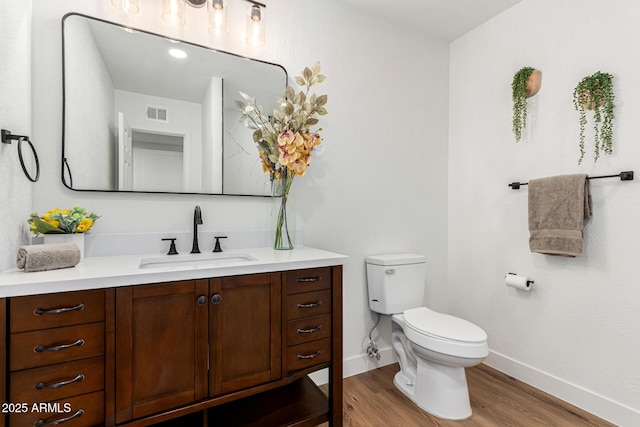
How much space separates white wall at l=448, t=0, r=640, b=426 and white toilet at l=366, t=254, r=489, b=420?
0.57 m

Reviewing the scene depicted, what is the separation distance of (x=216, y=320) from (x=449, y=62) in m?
2.64

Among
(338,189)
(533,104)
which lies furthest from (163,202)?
(533,104)

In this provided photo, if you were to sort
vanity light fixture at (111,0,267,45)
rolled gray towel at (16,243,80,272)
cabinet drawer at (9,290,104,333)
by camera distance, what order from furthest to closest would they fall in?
vanity light fixture at (111,0,267,45)
rolled gray towel at (16,243,80,272)
cabinet drawer at (9,290,104,333)

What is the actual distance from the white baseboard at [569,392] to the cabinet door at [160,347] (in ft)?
6.61

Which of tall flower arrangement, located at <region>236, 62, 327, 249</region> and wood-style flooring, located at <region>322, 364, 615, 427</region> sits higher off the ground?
tall flower arrangement, located at <region>236, 62, 327, 249</region>

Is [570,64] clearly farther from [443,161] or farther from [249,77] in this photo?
[249,77]

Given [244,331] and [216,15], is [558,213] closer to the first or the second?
[244,331]

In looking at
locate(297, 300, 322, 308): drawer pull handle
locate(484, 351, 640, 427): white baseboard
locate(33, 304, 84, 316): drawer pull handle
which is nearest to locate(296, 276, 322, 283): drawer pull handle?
locate(297, 300, 322, 308): drawer pull handle

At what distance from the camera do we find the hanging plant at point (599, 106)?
5.36 ft

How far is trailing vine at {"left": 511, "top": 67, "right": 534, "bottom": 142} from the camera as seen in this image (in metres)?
2.00


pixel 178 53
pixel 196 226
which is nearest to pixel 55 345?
pixel 196 226

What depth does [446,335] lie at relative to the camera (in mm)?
1609

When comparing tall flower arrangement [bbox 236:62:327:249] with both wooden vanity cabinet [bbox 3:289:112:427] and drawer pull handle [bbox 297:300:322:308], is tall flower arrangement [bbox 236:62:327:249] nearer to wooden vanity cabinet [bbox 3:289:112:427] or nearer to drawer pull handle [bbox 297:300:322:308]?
drawer pull handle [bbox 297:300:322:308]

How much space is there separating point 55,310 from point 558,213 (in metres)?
2.35
